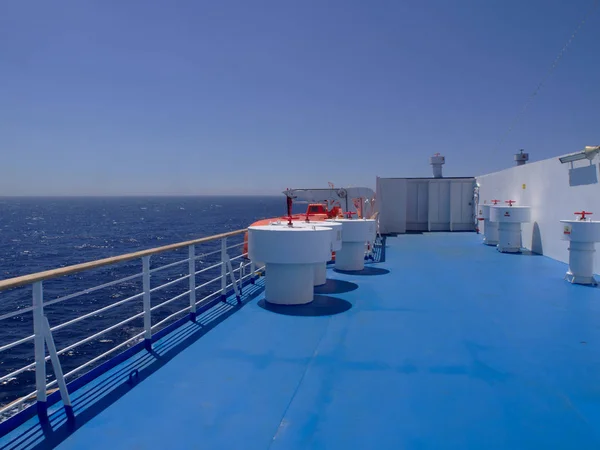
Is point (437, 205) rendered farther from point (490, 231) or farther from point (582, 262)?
point (582, 262)

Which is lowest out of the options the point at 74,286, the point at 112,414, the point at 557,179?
the point at 74,286

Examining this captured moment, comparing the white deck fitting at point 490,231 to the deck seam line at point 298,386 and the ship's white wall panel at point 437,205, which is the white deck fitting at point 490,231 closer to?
the ship's white wall panel at point 437,205

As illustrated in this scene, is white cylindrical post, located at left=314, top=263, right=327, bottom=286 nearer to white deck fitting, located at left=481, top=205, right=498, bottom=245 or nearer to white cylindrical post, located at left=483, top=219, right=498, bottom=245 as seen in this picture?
white deck fitting, located at left=481, top=205, right=498, bottom=245

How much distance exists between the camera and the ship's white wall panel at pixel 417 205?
13945mm

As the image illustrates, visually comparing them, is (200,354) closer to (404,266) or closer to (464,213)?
(404,266)

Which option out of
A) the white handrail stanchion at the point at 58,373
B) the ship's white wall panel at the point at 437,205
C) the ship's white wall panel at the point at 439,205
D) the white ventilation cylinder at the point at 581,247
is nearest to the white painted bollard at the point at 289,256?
the white handrail stanchion at the point at 58,373

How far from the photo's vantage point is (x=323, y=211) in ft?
37.4

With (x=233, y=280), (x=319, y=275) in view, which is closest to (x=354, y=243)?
(x=319, y=275)

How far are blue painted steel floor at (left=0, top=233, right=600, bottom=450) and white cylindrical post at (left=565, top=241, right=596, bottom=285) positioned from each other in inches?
44.8

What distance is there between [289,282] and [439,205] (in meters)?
10.2

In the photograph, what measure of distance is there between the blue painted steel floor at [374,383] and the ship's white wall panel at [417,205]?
9.16 m

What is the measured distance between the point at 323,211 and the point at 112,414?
9162 mm

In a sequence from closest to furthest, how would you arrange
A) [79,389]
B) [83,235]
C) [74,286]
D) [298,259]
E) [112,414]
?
[112,414]
[79,389]
[298,259]
[74,286]
[83,235]

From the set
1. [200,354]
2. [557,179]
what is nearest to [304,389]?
[200,354]
